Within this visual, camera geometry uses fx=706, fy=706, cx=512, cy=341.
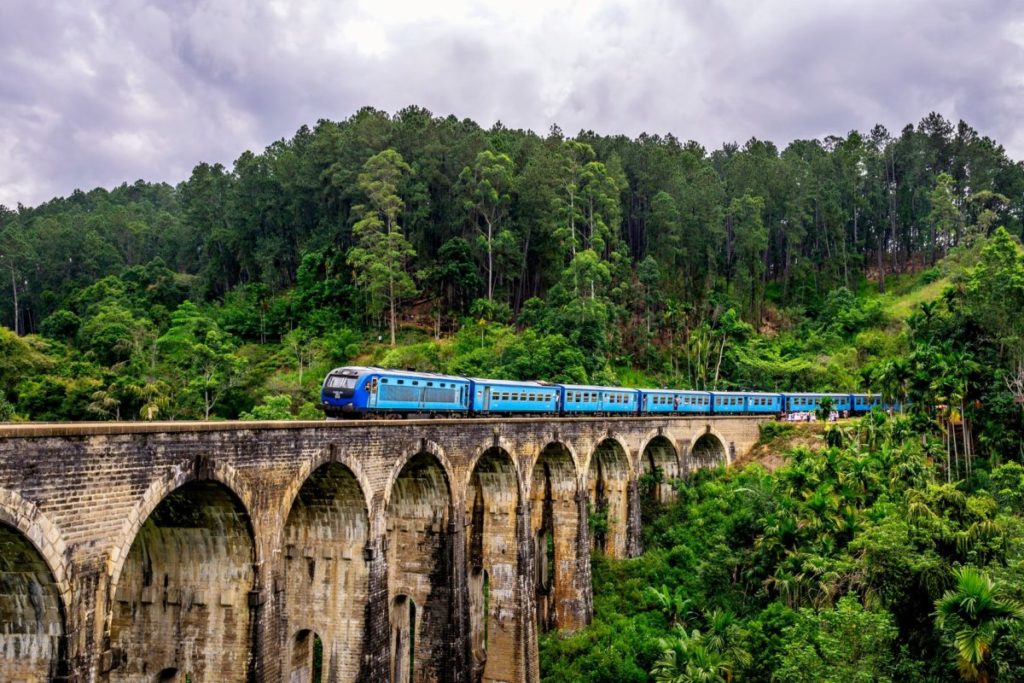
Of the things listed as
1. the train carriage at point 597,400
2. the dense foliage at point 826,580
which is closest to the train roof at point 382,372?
the train carriage at point 597,400

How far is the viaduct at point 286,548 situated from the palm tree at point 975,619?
43.9ft

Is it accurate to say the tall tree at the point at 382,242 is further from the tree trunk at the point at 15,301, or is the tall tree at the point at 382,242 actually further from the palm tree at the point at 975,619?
the palm tree at the point at 975,619

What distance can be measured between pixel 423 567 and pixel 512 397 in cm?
943

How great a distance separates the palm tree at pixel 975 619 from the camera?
15664 mm

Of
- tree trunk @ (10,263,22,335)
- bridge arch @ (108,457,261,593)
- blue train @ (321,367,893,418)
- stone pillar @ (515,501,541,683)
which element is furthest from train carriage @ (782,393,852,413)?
tree trunk @ (10,263,22,335)

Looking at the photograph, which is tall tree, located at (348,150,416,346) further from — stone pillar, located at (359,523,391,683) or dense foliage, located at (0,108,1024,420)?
stone pillar, located at (359,523,391,683)

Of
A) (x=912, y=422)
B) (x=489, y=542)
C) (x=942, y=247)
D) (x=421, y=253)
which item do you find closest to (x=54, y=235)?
(x=421, y=253)

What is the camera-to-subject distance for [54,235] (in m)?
69.6

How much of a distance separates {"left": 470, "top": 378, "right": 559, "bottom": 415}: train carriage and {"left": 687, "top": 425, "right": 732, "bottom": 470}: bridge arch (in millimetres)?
13803

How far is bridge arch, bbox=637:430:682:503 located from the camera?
130ft

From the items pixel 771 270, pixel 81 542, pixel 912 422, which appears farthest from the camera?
pixel 771 270

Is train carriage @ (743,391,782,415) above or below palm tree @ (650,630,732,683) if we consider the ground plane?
above

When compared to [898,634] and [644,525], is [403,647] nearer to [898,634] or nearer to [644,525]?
[898,634]

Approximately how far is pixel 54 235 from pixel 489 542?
210 ft
